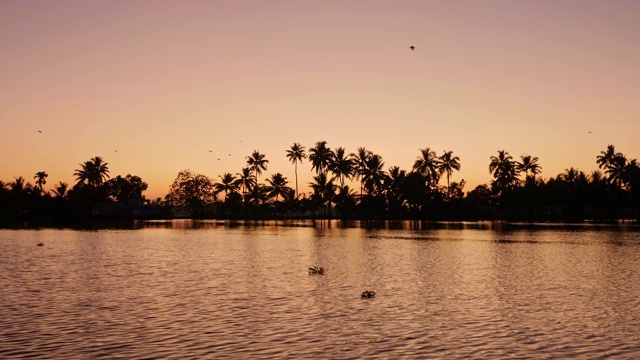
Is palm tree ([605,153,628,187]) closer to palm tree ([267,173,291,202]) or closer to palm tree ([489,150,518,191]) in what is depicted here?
palm tree ([489,150,518,191])

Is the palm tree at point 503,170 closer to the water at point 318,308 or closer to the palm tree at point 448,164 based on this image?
the palm tree at point 448,164

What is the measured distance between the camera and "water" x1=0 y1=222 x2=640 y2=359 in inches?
795

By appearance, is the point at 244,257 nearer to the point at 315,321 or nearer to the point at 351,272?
the point at 351,272

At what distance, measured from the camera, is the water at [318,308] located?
2020 cm

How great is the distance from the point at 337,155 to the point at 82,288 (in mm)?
137557

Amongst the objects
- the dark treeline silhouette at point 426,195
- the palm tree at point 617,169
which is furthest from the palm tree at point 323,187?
the palm tree at point 617,169

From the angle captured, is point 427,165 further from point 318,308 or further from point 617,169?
point 318,308

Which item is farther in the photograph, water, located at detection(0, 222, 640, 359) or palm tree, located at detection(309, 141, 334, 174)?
palm tree, located at detection(309, 141, 334, 174)

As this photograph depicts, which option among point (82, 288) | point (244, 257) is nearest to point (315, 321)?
point (82, 288)

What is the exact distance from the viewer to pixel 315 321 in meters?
25.0

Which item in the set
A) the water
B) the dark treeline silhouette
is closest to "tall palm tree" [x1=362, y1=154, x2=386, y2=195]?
the dark treeline silhouette

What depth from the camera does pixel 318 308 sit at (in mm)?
28359

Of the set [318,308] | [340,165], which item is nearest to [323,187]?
[340,165]

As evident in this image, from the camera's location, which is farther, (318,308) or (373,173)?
(373,173)
